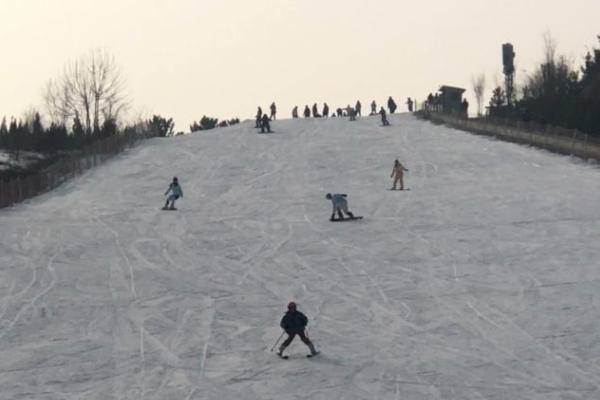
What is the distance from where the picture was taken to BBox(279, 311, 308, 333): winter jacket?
19.8 metres

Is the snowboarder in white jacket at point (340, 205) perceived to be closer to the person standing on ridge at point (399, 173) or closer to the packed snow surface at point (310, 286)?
the packed snow surface at point (310, 286)

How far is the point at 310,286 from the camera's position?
84.5 feet

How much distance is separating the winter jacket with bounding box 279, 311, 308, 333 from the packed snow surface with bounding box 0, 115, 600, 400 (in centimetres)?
54

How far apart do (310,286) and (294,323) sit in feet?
19.6

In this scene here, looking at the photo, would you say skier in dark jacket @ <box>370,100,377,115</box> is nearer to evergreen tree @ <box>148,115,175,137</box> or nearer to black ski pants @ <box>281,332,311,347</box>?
evergreen tree @ <box>148,115,175,137</box>

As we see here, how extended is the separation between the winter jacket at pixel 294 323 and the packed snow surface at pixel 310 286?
545mm

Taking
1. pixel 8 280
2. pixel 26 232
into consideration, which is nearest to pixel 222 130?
pixel 26 232

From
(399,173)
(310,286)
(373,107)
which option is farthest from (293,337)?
(373,107)

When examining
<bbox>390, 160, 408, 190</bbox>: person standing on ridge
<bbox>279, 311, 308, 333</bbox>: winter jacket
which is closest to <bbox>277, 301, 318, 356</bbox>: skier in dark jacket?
<bbox>279, 311, 308, 333</bbox>: winter jacket

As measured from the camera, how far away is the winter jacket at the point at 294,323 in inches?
778

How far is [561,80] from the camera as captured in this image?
3329 inches

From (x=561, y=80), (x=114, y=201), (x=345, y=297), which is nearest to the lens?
(x=345, y=297)

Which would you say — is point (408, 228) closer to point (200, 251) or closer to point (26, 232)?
point (200, 251)

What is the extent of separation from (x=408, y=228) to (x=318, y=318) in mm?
10665
